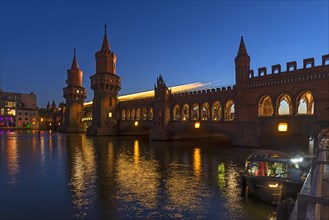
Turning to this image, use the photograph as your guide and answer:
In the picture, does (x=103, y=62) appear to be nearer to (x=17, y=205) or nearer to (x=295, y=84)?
(x=295, y=84)

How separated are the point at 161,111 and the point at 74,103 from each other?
42627 mm

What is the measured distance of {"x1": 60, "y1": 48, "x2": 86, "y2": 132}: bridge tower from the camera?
7656 centimetres

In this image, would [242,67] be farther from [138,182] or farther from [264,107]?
[138,182]

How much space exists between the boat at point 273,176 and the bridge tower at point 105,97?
49.8 m

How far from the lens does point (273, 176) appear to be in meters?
11.4

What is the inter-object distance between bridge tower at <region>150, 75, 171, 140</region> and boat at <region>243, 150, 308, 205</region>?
31.8 meters

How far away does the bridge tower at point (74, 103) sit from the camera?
3014 inches

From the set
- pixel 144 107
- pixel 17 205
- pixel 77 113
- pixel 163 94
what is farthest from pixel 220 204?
pixel 77 113

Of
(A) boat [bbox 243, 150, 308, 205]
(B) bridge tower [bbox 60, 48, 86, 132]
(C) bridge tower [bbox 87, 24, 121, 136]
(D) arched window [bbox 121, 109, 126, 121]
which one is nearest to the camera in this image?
(A) boat [bbox 243, 150, 308, 205]

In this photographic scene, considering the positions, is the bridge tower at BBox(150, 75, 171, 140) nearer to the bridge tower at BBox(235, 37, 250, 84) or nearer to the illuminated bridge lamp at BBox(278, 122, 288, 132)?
the bridge tower at BBox(235, 37, 250, 84)

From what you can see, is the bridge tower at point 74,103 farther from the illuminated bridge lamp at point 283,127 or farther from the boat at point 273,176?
the boat at point 273,176

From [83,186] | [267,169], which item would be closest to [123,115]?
[83,186]

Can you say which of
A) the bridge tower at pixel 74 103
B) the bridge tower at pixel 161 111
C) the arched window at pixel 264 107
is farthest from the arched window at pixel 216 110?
the bridge tower at pixel 74 103

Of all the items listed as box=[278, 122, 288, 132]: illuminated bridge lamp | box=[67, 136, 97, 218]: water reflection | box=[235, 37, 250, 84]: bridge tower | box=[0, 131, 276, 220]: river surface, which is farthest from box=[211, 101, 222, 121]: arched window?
box=[67, 136, 97, 218]: water reflection
